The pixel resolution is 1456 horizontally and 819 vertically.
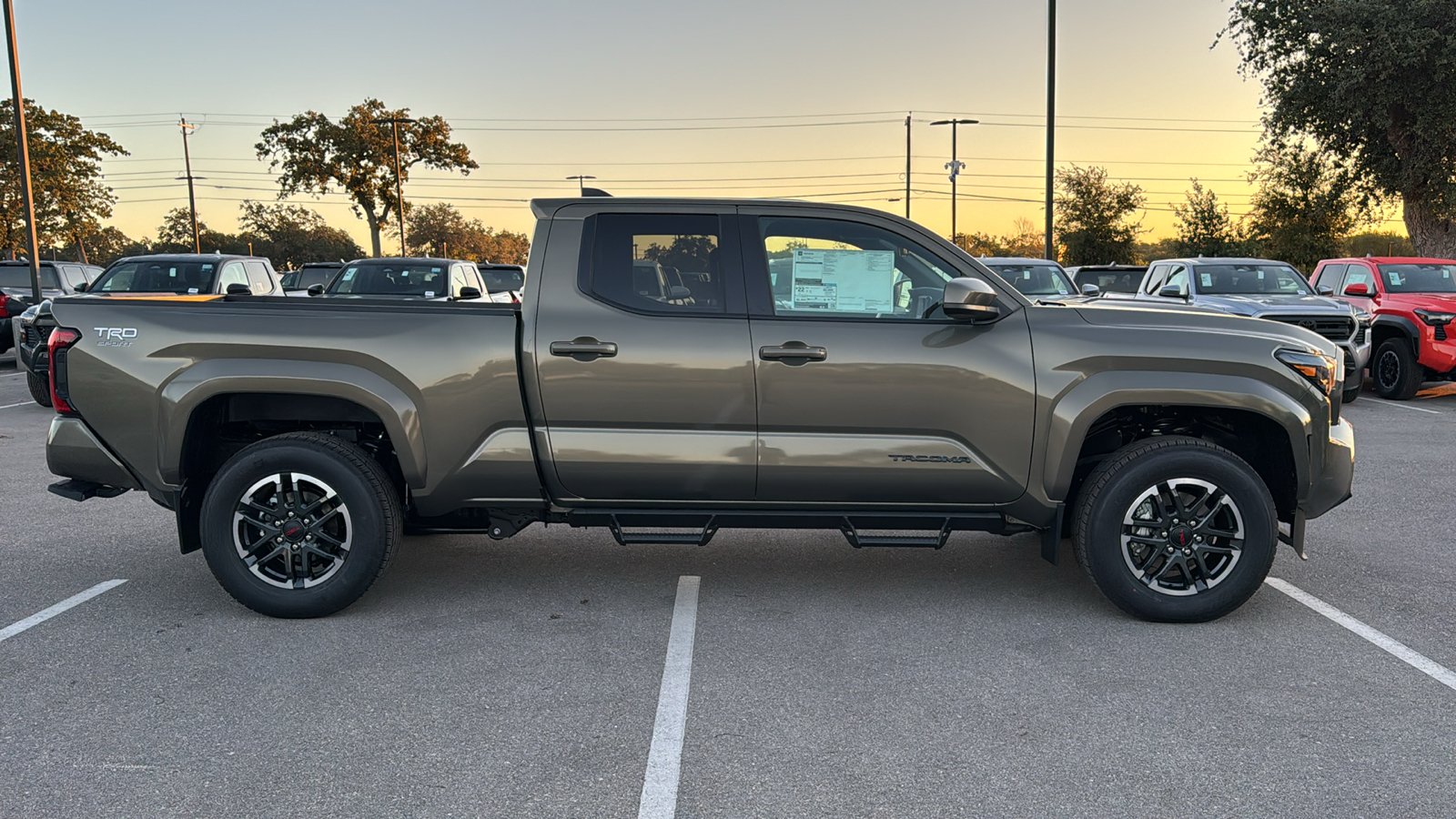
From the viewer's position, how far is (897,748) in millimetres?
3414

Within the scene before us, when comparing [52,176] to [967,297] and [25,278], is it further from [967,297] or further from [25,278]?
[967,297]

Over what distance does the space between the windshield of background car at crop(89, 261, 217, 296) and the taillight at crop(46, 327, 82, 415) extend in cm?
921

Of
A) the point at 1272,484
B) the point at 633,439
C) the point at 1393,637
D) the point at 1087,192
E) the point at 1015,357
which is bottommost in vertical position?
the point at 1393,637

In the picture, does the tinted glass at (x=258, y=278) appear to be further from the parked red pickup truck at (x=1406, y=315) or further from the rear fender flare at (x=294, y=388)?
the parked red pickup truck at (x=1406, y=315)

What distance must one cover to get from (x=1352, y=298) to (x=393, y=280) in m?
13.9

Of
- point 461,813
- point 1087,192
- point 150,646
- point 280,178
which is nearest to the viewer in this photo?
point 461,813

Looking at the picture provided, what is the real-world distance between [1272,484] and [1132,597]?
3.30 ft

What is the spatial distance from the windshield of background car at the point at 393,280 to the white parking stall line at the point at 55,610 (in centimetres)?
1025

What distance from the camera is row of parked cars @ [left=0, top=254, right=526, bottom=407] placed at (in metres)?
12.1

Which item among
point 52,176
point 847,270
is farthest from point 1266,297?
point 52,176

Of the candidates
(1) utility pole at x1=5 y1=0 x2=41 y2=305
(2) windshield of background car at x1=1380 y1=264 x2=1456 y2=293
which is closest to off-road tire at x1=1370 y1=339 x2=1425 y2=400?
(2) windshield of background car at x1=1380 y1=264 x2=1456 y2=293

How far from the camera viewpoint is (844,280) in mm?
4785

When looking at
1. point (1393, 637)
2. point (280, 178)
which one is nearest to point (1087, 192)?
point (280, 178)

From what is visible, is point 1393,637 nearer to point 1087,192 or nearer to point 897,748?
point 897,748
